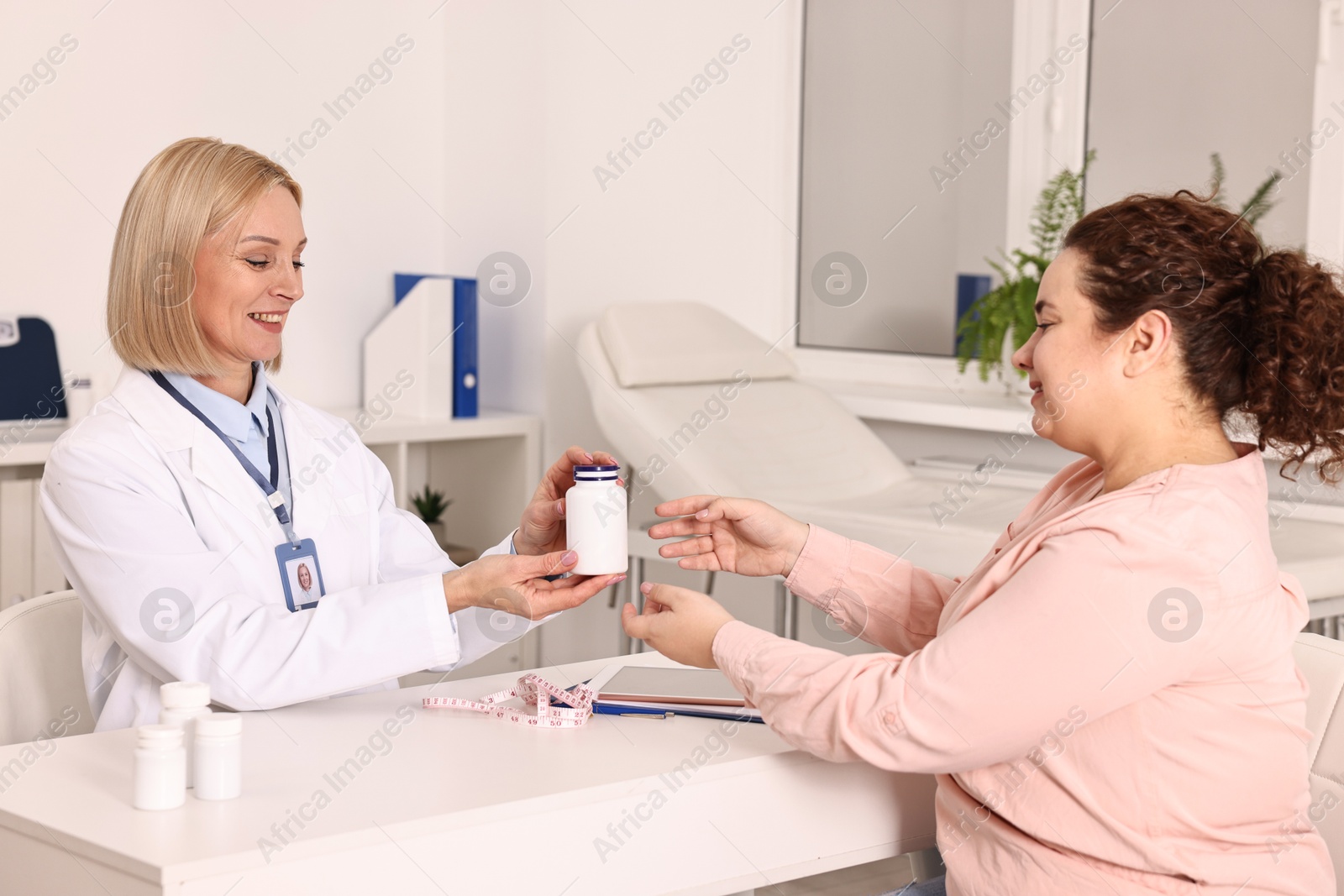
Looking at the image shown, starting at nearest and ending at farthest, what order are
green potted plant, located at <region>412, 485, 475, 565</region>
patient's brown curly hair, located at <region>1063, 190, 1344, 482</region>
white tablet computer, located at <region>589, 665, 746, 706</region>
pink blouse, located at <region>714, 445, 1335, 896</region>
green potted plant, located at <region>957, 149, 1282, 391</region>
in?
pink blouse, located at <region>714, 445, 1335, 896</region>
patient's brown curly hair, located at <region>1063, 190, 1344, 482</region>
white tablet computer, located at <region>589, 665, 746, 706</region>
green potted plant, located at <region>957, 149, 1282, 391</region>
green potted plant, located at <region>412, 485, 475, 565</region>

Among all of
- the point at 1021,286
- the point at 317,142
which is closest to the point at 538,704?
the point at 1021,286

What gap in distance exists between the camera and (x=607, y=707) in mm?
1414

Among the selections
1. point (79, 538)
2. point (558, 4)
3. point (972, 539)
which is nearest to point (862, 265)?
point (558, 4)

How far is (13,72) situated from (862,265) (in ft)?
6.80

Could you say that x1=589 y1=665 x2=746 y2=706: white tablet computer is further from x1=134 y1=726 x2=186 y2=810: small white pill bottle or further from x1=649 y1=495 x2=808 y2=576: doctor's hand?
x1=134 y1=726 x2=186 y2=810: small white pill bottle

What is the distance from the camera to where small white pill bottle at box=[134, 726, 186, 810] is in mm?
1076

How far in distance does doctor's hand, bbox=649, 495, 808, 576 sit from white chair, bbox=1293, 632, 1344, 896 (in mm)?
559

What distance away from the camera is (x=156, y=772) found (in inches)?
42.3

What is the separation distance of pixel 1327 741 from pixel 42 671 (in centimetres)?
141

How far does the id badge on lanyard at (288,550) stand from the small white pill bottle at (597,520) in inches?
16.7

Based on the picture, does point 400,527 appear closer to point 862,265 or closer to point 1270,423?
point 1270,423

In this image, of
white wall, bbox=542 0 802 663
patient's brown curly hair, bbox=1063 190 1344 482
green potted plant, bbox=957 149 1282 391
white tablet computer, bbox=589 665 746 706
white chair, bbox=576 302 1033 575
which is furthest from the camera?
white wall, bbox=542 0 802 663

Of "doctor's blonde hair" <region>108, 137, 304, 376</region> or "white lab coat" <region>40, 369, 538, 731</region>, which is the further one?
"doctor's blonde hair" <region>108, 137, 304, 376</region>

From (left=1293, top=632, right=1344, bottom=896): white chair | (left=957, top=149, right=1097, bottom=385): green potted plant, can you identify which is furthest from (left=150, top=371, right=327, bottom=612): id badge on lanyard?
(left=957, top=149, right=1097, bottom=385): green potted plant
